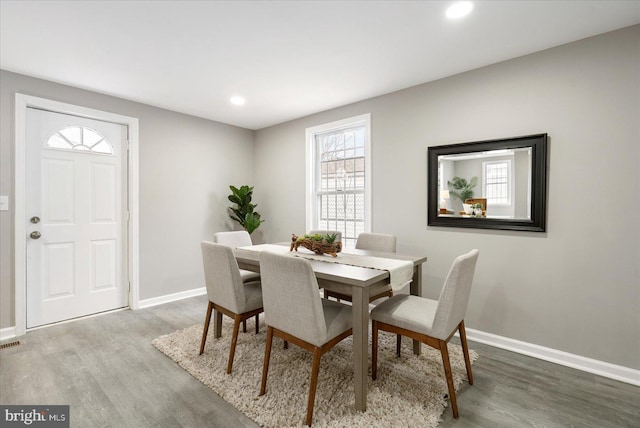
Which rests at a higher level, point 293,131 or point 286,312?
point 293,131

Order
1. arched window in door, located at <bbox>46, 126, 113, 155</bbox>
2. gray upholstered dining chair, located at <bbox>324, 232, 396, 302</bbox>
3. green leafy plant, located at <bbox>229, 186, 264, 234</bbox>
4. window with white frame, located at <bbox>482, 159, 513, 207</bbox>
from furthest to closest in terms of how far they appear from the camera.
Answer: green leafy plant, located at <bbox>229, 186, 264, 234</bbox>
arched window in door, located at <bbox>46, 126, 113, 155</bbox>
gray upholstered dining chair, located at <bbox>324, 232, 396, 302</bbox>
window with white frame, located at <bbox>482, 159, 513, 207</bbox>

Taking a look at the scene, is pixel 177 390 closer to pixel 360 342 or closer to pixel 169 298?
pixel 360 342

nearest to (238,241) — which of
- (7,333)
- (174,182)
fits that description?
(174,182)

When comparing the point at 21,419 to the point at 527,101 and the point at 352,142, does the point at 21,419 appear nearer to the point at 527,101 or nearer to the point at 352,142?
the point at 352,142

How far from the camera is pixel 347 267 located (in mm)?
2064

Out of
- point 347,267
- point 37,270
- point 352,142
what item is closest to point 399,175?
point 352,142

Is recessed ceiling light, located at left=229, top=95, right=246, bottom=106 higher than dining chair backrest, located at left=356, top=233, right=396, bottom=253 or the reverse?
higher

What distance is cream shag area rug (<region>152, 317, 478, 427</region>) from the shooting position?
172cm

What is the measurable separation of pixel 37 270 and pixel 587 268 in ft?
16.0

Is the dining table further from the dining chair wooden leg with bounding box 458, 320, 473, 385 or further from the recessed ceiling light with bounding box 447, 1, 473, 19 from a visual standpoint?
the recessed ceiling light with bounding box 447, 1, 473, 19

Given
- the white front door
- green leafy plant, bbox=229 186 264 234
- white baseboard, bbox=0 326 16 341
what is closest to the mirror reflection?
green leafy plant, bbox=229 186 264 234

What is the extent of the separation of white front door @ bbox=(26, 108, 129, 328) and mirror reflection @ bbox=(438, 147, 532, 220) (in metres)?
3.59

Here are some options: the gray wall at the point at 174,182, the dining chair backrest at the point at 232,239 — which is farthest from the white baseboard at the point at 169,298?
the dining chair backrest at the point at 232,239

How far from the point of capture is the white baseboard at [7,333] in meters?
2.75
